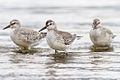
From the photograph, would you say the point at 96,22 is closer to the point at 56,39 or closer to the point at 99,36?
the point at 99,36

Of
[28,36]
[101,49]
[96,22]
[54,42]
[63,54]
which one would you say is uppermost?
[96,22]

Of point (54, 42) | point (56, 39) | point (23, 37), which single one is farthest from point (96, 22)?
point (23, 37)

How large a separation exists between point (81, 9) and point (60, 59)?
1025cm

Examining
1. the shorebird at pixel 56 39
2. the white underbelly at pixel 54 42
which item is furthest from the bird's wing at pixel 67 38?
the white underbelly at pixel 54 42

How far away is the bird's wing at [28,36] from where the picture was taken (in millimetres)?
17391

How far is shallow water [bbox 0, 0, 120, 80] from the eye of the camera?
45.0ft

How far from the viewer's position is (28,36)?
57.5 ft

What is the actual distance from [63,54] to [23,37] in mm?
1678

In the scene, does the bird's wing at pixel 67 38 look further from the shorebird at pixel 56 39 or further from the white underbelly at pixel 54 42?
the white underbelly at pixel 54 42

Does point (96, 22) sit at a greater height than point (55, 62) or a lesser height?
greater

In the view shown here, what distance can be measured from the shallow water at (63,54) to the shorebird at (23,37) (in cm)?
28
